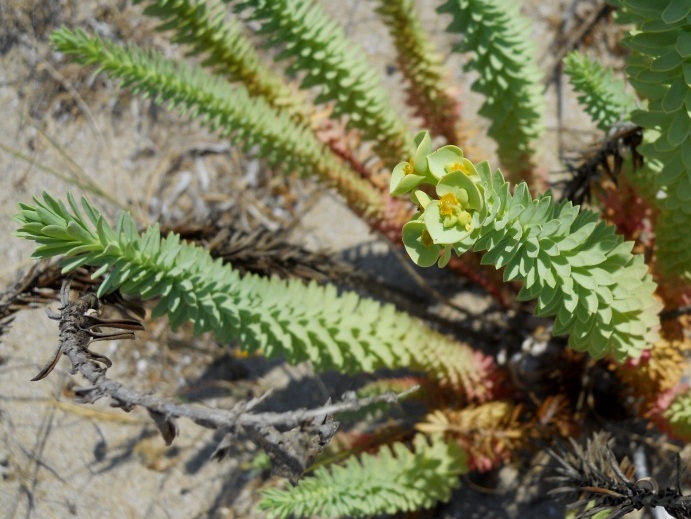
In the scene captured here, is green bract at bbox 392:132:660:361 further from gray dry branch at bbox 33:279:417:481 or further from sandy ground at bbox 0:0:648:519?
sandy ground at bbox 0:0:648:519

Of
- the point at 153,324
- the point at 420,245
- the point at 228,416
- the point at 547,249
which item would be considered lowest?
the point at 153,324

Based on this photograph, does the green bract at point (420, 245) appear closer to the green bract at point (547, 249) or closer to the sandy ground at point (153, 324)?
the green bract at point (547, 249)

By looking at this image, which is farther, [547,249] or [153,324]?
[153,324]

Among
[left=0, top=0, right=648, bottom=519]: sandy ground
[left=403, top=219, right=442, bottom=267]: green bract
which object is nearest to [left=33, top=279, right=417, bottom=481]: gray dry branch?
[left=403, top=219, right=442, bottom=267]: green bract

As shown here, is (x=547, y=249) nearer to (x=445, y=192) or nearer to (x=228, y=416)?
(x=445, y=192)

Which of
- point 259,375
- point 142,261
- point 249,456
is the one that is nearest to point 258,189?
point 259,375

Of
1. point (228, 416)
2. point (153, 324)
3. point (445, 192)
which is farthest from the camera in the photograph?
point (153, 324)

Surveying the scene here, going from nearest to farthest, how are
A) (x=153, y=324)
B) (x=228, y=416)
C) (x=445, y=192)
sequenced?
(x=445, y=192), (x=228, y=416), (x=153, y=324)

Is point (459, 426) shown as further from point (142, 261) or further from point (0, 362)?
point (0, 362)

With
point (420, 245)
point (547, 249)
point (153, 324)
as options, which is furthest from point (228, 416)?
point (153, 324)
